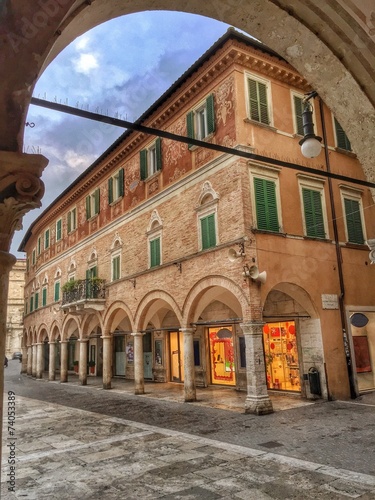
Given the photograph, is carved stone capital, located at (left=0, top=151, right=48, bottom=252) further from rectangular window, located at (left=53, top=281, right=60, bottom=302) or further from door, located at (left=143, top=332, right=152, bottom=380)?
rectangular window, located at (left=53, top=281, right=60, bottom=302)

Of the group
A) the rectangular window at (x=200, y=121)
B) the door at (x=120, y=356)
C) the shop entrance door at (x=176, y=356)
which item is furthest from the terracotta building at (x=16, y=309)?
the rectangular window at (x=200, y=121)

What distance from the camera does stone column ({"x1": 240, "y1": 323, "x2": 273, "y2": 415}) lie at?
463 inches

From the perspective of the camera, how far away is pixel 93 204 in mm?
23516

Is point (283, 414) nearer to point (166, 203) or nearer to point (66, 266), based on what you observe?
point (166, 203)

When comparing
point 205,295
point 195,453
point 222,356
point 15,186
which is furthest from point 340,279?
point 15,186

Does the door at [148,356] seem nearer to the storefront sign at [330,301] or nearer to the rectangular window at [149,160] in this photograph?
the rectangular window at [149,160]

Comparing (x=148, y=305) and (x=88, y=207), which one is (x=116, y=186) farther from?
(x=148, y=305)

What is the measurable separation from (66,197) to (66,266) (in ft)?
15.0

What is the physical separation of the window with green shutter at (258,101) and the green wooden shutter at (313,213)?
3.04 m

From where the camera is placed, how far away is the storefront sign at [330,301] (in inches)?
565

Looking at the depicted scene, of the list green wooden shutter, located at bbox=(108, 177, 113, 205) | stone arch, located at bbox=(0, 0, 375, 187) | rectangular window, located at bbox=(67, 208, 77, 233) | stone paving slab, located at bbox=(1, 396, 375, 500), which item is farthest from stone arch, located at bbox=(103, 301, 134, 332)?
stone arch, located at bbox=(0, 0, 375, 187)

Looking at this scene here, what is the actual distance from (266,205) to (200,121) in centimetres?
466

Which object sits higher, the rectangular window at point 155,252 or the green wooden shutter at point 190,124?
the green wooden shutter at point 190,124

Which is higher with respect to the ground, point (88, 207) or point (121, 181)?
point (121, 181)
